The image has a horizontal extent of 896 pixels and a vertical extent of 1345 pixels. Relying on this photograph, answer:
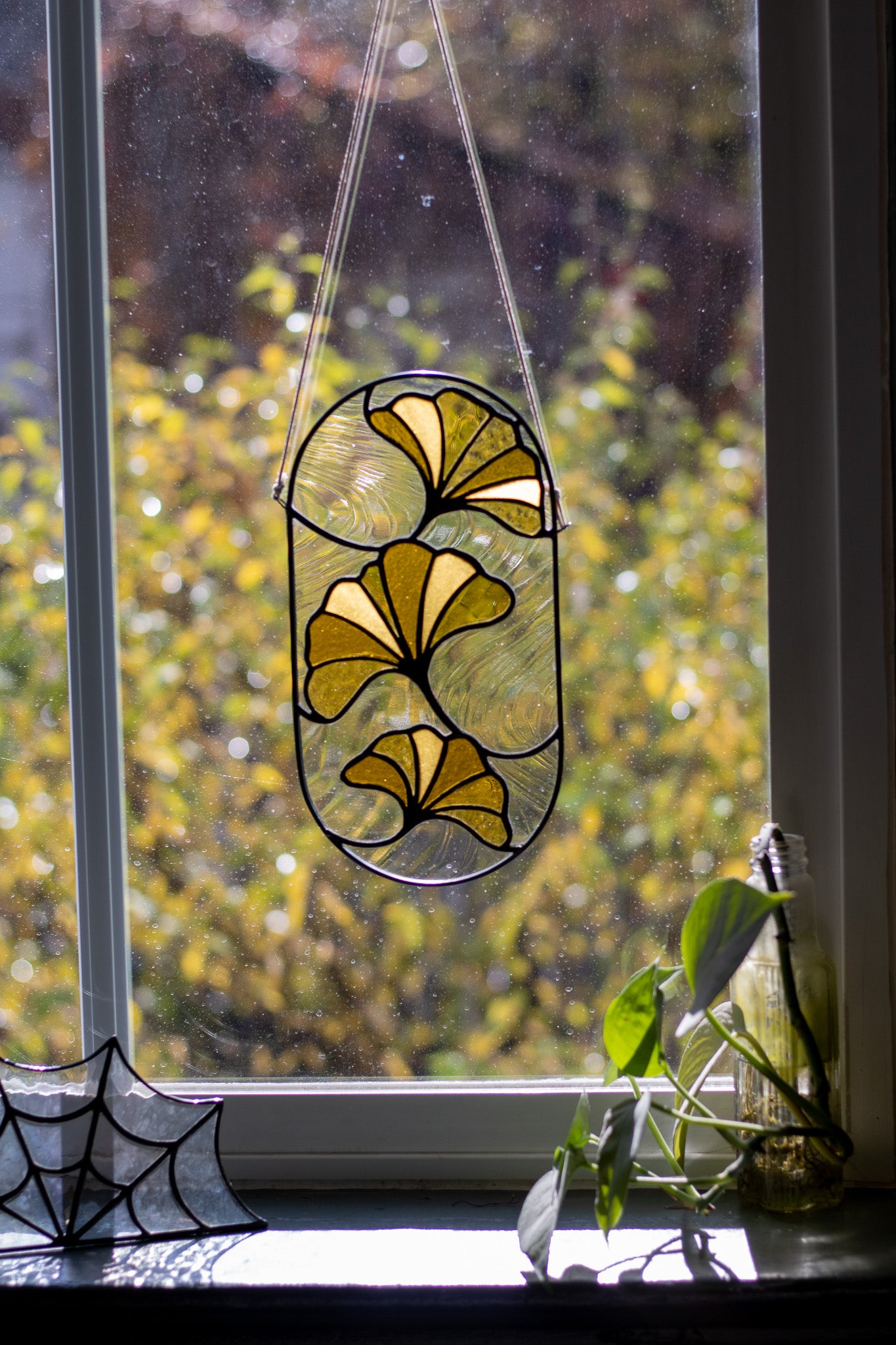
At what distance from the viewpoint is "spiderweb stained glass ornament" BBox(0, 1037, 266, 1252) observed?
827mm

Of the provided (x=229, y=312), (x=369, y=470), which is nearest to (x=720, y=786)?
(x=369, y=470)

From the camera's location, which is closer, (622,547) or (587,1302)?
(587,1302)

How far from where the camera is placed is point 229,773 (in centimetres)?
92

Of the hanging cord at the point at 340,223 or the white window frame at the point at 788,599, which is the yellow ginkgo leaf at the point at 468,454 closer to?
the hanging cord at the point at 340,223

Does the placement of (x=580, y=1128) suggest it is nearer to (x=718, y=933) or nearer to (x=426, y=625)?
(x=718, y=933)

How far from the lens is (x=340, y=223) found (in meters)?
0.90

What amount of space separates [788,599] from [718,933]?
0.30 metres

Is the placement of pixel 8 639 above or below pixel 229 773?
above

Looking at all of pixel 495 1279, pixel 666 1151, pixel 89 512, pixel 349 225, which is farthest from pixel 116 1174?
pixel 349 225

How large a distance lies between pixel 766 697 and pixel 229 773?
1.48 ft

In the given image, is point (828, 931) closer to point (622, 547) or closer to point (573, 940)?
point (573, 940)

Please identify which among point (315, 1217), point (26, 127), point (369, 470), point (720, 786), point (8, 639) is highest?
point (26, 127)

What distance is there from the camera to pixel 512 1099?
2.93ft

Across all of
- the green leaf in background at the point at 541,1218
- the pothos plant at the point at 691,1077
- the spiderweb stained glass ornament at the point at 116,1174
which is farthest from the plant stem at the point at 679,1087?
the spiderweb stained glass ornament at the point at 116,1174
